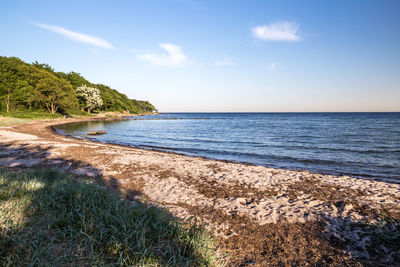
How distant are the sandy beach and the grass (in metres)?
0.98

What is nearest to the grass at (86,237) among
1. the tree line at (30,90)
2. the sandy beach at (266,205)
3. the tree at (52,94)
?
the sandy beach at (266,205)

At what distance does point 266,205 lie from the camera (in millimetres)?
6098

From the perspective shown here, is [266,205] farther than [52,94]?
No

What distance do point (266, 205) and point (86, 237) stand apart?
5.13 meters

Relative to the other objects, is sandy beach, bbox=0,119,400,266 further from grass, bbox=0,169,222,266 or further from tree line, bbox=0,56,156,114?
tree line, bbox=0,56,156,114

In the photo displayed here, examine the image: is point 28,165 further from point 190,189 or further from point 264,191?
point 264,191

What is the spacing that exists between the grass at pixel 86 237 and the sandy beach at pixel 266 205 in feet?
3.21

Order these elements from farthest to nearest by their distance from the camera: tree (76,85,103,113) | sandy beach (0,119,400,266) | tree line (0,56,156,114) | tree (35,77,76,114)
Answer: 1. tree (76,85,103,113)
2. tree (35,77,76,114)
3. tree line (0,56,156,114)
4. sandy beach (0,119,400,266)

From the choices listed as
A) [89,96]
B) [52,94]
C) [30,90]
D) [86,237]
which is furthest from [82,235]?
[89,96]

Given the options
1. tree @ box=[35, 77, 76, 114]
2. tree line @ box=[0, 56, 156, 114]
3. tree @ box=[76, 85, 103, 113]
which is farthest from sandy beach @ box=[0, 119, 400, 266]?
tree @ box=[76, 85, 103, 113]

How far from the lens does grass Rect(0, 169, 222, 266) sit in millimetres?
2398

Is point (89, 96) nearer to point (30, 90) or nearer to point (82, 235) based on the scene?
point (30, 90)

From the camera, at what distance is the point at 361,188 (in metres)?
7.68

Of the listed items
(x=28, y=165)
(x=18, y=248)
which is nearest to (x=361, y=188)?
(x=18, y=248)
